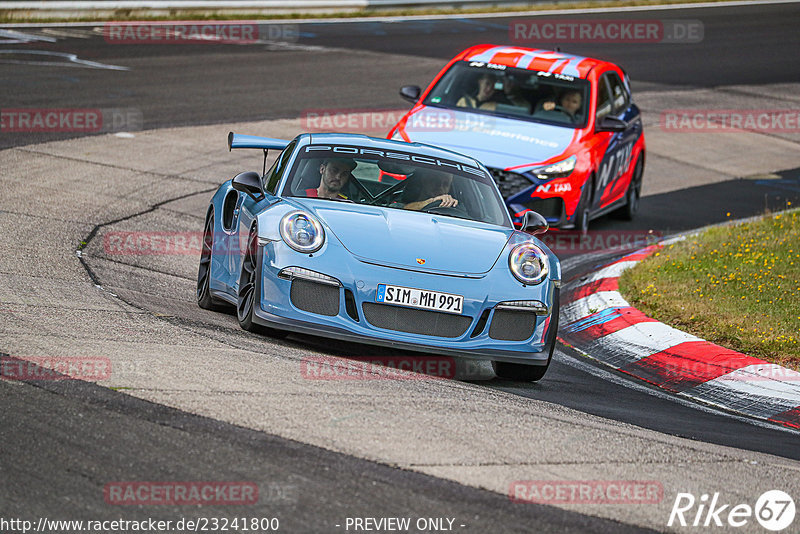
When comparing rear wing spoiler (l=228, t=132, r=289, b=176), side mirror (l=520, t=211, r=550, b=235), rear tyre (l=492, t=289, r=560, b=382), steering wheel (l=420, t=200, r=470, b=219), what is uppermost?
rear wing spoiler (l=228, t=132, r=289, b=176)

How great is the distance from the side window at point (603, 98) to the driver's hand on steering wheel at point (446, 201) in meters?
5.33

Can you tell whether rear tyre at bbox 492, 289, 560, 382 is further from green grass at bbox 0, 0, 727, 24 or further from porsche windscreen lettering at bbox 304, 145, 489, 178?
green grass at bbox 0, 0, 727, 24

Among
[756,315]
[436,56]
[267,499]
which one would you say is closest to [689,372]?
[756,315]

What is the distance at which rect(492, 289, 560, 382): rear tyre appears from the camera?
282 inches

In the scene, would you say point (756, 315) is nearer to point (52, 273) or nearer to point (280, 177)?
point (280, 177)

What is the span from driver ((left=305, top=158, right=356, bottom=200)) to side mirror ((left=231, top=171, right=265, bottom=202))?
323mm

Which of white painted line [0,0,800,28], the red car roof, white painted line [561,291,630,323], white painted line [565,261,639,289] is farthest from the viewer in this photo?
white painted line [0,0,800,28]

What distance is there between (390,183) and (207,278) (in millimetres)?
1472

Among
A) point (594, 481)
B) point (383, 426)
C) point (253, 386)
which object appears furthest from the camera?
point (253, 386)

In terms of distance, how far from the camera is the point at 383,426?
5.32 m

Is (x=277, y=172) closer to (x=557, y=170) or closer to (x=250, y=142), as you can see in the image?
(x=250, y=142)

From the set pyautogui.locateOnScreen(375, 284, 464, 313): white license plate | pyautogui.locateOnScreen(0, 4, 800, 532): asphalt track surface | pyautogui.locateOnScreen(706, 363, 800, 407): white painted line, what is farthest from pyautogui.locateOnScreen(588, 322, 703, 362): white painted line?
pyautogui.locateOnScreen(375, 284, 464, 313): white license plate

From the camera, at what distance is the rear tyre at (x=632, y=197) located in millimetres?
14008

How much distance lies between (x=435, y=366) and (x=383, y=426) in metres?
2.09
